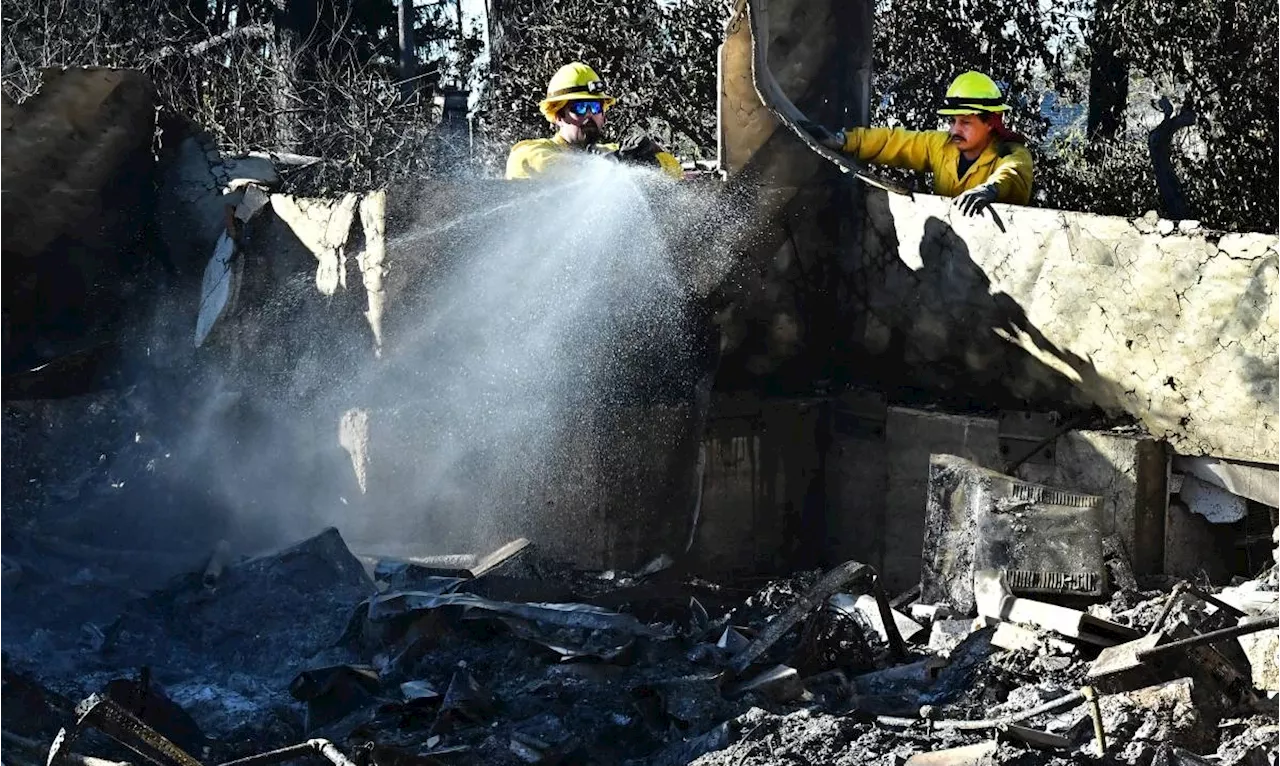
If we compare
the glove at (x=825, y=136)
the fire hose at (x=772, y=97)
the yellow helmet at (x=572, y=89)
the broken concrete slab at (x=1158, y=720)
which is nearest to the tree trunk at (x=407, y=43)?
the yellow helmet at (x=572, y=89)

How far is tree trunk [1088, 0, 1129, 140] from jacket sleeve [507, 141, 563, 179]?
4477 millimetres

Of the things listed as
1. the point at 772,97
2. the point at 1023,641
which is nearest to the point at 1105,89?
the point at 772,97

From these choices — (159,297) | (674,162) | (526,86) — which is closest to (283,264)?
(159,297)

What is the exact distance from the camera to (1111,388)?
26.0ft

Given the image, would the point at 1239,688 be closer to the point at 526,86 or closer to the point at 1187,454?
the point at 1187,454

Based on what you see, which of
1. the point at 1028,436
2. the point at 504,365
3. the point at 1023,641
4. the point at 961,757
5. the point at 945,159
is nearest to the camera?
the point at 961,757

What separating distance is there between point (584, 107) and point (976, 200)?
7.10 feet

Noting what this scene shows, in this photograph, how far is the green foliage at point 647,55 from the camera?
1275 centimetres

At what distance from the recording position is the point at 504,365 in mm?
8617

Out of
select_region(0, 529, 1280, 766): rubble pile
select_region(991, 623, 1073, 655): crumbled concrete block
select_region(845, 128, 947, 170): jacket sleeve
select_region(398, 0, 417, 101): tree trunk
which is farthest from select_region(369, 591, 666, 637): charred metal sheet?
select_region(398, 0, 417, 101): tree trunk

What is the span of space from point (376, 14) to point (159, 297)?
1116 centimetres

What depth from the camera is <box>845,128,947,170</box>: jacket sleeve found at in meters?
9.14

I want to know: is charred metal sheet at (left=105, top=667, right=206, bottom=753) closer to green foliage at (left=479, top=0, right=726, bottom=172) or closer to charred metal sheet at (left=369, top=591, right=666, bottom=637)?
charred metal sheet at (left=369, top=591, right=666, bottom=637)

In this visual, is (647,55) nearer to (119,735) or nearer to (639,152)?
(639,152)
